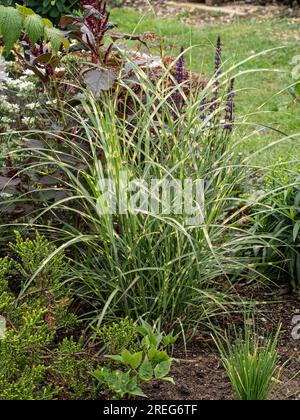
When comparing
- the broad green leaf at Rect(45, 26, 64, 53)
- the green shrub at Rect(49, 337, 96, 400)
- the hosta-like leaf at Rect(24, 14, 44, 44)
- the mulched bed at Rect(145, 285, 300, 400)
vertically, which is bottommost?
the mulched bed at Rect(145, 285, 300, 400)

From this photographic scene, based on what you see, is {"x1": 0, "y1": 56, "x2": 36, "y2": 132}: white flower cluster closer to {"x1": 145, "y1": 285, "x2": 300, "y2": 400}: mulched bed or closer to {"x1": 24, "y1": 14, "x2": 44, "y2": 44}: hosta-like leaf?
{"x1": 24, "y1": 14, "x2": 44, "y2": 44}: hosta-like leaf

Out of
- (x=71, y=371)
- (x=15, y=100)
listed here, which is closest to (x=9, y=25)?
(x=15, y=100)

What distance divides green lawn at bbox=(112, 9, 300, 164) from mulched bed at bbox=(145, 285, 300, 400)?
243 centimetres

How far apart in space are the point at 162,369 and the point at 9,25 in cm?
168

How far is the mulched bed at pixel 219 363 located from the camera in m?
3.32

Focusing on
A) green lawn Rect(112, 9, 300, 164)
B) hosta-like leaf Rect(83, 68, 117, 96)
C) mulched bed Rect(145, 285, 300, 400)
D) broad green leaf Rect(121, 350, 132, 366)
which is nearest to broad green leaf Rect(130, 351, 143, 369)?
broad green leaf Rect(121, 350, 132, 366)

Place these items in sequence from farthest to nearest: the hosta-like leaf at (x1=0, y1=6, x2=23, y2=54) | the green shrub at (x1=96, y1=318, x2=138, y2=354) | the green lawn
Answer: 1. the green lawn
2. the hosta-like leaf at (x1=0, y1=6, x2=23, y2=54)
3. the green shrub at (x1=96, y1=318, x2=138, y2=354)

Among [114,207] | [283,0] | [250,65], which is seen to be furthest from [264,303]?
[283,0]

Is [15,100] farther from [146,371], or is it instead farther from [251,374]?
[251,374]

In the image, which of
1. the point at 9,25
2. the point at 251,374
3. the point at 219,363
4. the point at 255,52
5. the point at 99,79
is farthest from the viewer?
the point at 255,52

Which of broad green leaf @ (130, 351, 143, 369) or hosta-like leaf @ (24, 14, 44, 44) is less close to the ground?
hosta-like leaf @ (24, 14, 44, 44)

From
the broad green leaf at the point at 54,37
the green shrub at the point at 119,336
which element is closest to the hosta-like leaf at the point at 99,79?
the broad green leaf at the point at 54,37

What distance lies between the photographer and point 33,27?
3748mm

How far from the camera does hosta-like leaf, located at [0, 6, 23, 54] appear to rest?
372 centimetres
